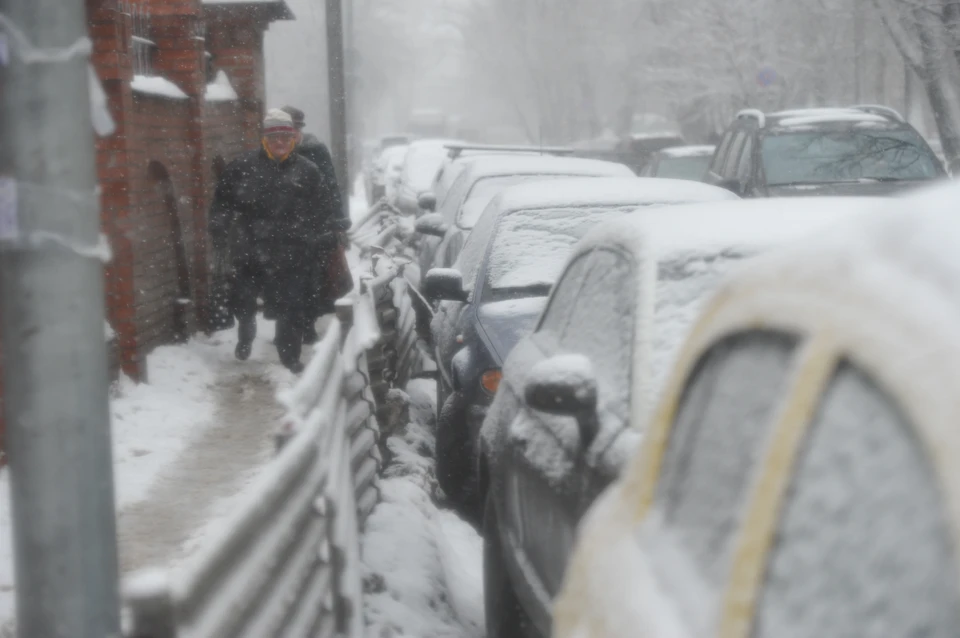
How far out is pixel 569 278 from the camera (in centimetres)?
512

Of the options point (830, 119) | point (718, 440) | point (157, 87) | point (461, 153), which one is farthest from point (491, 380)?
point (461, 153)

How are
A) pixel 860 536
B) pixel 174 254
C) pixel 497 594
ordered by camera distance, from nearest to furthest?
pixel 860 536
pixel 497 594
pixel 174 254

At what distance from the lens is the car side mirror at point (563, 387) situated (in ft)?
11.7

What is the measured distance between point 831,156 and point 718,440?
12.1 metres

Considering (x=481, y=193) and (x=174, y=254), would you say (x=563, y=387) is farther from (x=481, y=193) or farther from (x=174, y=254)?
(x=481, y=193)

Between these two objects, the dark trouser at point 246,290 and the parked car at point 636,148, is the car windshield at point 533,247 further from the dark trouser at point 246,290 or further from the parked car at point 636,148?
the parked car at point 636,148

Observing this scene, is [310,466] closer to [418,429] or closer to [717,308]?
[717,308]

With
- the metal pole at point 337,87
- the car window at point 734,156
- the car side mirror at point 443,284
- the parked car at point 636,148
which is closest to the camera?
the car side mirror at point 443,284

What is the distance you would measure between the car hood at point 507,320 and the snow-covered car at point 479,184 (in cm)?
386

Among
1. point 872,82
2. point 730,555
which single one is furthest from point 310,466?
point 872,82

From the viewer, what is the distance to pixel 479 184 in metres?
12.7

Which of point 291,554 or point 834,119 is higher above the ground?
point 834,119

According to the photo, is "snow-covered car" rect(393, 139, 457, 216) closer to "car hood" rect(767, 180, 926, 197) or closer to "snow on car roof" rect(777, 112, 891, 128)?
"snow on car roof" rect(777, 112, 891, 128)

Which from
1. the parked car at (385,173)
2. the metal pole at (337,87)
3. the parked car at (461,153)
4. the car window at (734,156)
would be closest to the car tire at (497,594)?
the car window at (734,156)
